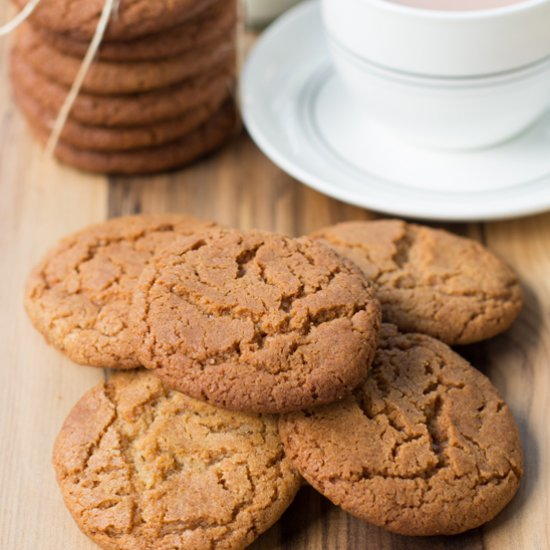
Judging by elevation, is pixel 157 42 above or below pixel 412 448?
above

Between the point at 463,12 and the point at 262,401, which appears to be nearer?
the point at 262,401

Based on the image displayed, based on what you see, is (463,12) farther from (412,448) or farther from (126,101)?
(412,448)

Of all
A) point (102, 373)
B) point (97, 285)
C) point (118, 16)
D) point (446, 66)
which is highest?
point (118, 16)

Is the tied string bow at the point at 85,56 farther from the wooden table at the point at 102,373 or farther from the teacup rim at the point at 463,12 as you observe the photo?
the teacup rim at the point at 463,12

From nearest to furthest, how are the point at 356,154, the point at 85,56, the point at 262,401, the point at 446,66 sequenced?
1. the point at 262,401
2. the point at 446,66
3. the point at 85,56
4. the point at 356,154

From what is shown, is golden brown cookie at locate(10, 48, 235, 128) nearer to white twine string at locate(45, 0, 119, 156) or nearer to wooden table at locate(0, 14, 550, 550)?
white twine string at locate(45, 0, 119, 156)

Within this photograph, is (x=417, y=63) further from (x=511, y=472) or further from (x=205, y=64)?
(x=511, y=472)

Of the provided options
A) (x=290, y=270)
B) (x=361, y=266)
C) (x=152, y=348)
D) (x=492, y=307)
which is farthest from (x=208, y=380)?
(x=492, y=307)

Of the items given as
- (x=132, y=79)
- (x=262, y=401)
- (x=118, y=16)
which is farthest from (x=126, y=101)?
(x=262, y=401)
